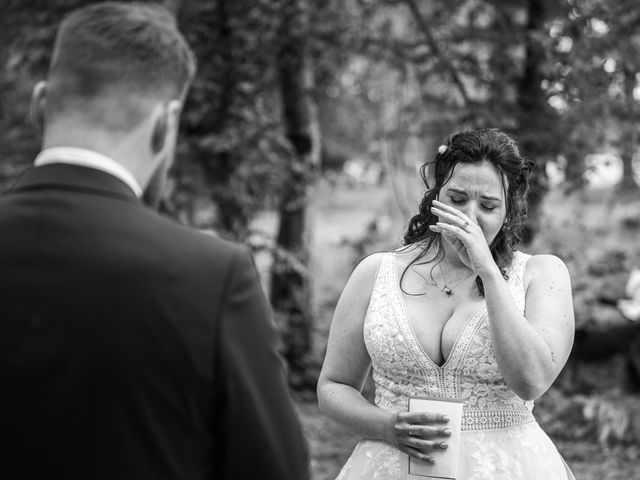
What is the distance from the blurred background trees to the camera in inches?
298

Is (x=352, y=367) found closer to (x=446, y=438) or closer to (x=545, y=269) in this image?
(x=446, y=438)

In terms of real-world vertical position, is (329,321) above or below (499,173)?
below

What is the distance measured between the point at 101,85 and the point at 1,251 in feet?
1.14

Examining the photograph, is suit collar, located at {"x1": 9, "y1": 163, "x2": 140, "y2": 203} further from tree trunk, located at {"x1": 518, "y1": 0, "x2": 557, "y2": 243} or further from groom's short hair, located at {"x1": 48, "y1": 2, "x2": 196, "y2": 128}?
tree trunk, located at {"x1": 518, "y1": 0, "x2": 557, "y2": 243}

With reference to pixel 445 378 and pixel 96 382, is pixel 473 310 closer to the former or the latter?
pixel 445 378

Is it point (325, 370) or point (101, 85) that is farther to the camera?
point (325, 370)

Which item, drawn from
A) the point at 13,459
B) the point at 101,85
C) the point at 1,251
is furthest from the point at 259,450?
the point at 101,85

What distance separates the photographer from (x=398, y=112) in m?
9.65

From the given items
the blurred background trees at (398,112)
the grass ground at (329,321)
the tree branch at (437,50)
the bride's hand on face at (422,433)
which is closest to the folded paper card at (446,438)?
the bride's hand on face at (422,433)

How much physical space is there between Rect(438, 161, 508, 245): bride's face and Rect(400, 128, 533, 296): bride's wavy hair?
1.3 inches

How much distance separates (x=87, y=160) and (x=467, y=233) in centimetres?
145

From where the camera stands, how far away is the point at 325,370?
2.97m

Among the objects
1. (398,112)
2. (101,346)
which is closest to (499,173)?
(101,346)

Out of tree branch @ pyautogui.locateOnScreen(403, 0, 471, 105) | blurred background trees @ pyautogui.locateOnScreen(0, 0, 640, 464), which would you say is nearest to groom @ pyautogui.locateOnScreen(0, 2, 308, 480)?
blurred background trees @ pyautogui.locateOnScreen(0, 0, 640, 464)
